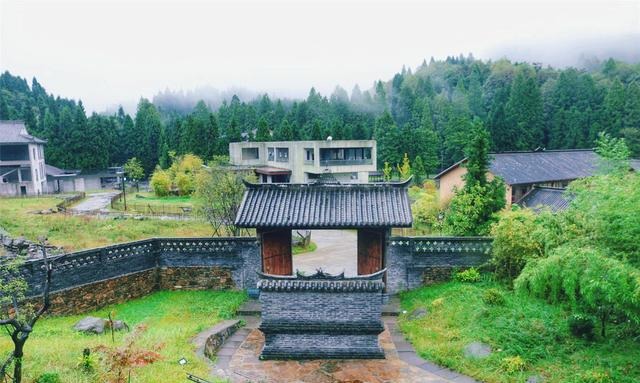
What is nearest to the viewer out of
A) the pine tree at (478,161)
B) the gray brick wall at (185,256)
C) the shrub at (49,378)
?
the shrub at (49,378)

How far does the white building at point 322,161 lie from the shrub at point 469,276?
2523 centimetres

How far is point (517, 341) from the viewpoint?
10.5 m

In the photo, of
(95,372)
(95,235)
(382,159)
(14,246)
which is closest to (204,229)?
(95,235)

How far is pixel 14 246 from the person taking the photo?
19.1 m

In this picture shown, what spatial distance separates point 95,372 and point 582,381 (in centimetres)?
910

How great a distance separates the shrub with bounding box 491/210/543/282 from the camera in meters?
→ 13.6

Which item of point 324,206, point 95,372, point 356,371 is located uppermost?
point 324,206

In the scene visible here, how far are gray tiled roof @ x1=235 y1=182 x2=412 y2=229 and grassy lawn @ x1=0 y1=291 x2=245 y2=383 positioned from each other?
10.1 feet

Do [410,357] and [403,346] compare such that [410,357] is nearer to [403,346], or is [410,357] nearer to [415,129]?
[403,346]

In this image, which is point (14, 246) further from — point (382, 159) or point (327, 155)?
point (382, 159)

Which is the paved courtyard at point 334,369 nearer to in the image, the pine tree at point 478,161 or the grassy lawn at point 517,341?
the grassy lawn at point 517,341

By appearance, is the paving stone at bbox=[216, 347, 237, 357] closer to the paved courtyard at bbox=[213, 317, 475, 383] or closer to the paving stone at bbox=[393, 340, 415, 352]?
the paved courtyard at bbox=[213, 317, 475, 383]

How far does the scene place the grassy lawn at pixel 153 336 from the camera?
327 inches

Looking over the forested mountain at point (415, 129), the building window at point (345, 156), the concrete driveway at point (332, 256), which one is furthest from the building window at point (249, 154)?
the concrete driveway at point (332, 256)
